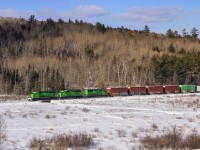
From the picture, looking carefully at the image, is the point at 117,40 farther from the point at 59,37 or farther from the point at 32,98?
the point at 32,98

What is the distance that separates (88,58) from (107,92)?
255 feet

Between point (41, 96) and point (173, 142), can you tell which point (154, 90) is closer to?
point (41, 96)

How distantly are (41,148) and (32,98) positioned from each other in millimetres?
47235

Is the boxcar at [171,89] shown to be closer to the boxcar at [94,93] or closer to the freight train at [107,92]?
the freight train at [107,92]

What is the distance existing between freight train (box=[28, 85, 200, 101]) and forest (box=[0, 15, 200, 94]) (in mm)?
25148

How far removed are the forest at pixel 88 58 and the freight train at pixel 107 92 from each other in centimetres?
2515

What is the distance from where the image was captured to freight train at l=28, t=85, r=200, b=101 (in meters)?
61.1

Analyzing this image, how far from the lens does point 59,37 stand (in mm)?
175000

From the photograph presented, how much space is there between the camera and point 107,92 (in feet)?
228

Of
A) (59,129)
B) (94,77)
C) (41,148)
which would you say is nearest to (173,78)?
(94,77)

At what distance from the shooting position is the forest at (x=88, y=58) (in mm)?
102938

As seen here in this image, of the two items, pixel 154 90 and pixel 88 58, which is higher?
pixel 88 58

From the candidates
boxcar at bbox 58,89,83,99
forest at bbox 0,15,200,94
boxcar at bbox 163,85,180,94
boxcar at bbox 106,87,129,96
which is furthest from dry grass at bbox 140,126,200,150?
forest at bbox 0,15,200,94

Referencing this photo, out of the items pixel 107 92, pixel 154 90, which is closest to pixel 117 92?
pixel 107 92
